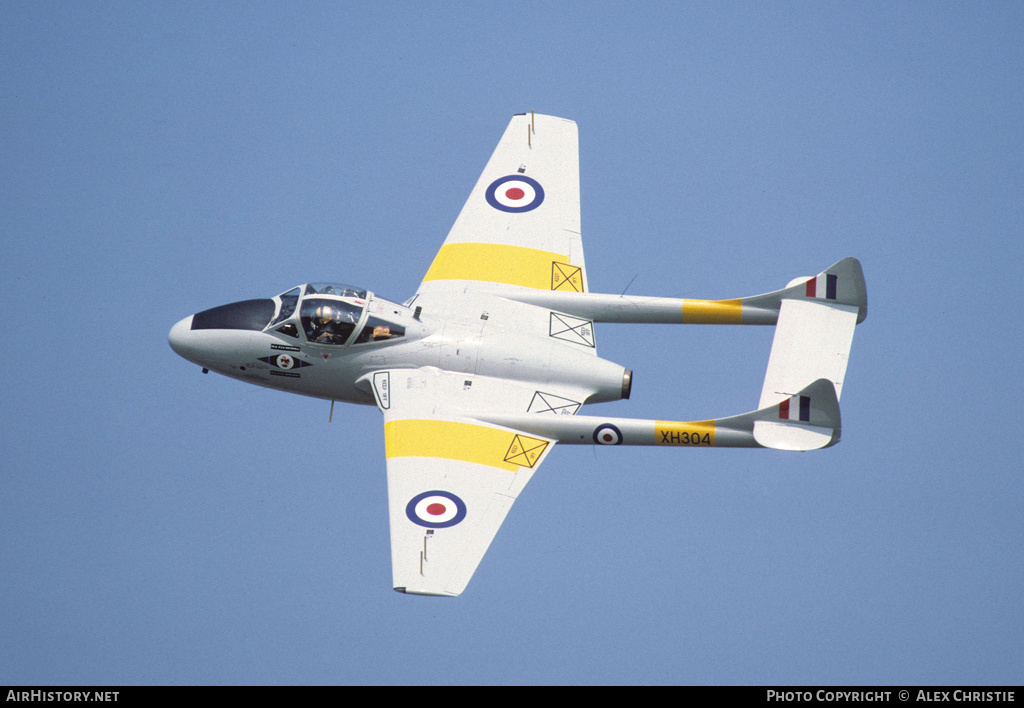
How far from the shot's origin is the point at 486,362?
35.8 m

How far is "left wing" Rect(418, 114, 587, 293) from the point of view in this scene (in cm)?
3841

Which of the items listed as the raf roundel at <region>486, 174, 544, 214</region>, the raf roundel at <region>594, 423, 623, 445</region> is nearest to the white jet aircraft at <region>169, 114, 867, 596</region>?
the raf roundel at <region>594, 423, 623, 445</region>

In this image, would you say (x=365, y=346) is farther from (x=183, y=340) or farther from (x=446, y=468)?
(x=183, y=340)

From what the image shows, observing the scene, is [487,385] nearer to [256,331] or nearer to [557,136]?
[256,331]

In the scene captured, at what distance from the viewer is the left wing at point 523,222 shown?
38.4 meters

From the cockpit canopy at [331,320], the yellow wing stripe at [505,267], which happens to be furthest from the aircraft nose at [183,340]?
the yellow wing stripe at [505,267]

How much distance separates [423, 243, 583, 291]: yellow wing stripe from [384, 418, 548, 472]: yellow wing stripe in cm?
489

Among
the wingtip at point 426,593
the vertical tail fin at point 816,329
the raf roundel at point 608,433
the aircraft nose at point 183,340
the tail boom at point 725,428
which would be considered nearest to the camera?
the wingtip at point 426,593

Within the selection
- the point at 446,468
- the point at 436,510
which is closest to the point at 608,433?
the point at 446,468

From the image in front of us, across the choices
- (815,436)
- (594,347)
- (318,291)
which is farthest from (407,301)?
(815,436)

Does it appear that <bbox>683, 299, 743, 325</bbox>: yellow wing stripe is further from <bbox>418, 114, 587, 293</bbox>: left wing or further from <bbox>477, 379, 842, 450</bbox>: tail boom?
<bbox>477, 379, 842, 450</bbox>: tail boom

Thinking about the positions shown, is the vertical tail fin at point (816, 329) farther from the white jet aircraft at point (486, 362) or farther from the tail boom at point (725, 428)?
the tail boom at point (725, 428)

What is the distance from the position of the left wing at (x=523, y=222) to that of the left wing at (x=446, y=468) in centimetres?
348

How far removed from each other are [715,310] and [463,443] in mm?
7212
